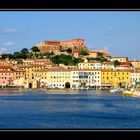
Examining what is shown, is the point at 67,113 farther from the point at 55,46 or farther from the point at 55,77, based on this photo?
the point at 55,77

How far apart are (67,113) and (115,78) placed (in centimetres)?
960

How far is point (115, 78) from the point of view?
72.2 feet

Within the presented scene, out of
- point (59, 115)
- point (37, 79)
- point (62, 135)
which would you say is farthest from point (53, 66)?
point (62, 135)

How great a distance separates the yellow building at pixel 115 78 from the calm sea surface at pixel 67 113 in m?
0.66

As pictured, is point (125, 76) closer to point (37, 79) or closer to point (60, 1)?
point (37, 79)

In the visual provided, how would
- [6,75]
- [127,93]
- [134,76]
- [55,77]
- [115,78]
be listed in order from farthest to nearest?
[115,78]
[55,77]
[134,76]
[127,93]
[6,75]

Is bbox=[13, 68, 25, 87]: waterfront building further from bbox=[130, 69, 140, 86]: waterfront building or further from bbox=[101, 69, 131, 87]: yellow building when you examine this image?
bbox=[130, 69, 140, 86]: waterfront building

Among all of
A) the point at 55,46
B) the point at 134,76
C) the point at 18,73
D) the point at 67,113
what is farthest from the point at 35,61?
the point at 67,113

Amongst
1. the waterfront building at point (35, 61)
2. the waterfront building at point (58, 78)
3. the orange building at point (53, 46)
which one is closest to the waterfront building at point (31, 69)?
the waterfront building at point (35, 61)

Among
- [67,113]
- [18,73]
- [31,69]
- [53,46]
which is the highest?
[53,46]

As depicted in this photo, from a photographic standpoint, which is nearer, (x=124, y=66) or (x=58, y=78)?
(x=124, y=66)

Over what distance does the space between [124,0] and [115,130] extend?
76cm

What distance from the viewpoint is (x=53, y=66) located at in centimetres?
1847

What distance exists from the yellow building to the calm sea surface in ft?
2.17
